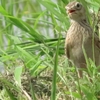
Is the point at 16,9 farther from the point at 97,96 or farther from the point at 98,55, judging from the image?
the point at 97,96

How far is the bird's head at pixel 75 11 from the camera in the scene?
4.90 m

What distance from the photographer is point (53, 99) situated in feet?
12.7

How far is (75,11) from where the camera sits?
4945 millimetres

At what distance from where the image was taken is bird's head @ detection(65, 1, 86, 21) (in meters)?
4.90

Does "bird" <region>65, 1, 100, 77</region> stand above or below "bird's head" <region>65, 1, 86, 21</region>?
below

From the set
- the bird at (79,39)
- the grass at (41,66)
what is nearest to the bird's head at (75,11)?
the bird at (79,39)

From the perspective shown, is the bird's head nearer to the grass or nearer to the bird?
the bird

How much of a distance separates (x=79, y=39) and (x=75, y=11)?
22cm

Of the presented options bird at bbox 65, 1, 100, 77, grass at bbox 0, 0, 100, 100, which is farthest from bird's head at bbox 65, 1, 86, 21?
grass at bbox 0, 0, 100, 100

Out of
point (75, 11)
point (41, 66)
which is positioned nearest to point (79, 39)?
point (75, 11)

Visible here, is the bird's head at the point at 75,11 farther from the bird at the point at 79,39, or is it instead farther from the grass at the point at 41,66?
the grass at the point at 41,66

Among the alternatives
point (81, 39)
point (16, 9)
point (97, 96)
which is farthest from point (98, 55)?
point (16, 9)

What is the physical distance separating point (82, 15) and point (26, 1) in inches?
117

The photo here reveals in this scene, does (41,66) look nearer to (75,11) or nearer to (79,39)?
(79,39)
